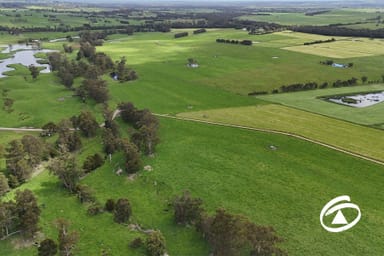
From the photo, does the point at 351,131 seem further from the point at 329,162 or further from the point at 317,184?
the point at 317,184

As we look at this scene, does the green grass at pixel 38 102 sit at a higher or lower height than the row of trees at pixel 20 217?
lower

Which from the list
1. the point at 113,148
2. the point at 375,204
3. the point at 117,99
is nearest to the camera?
the point at 375,204

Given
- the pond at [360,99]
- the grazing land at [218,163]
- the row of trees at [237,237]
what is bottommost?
the grazing land at [218,163]

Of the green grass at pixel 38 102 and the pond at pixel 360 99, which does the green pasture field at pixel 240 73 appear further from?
the pond at pixel 360 99

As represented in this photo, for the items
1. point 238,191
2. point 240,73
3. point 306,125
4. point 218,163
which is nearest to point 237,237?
point 238,191

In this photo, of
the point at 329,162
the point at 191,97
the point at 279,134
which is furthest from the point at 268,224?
the point at 191,97

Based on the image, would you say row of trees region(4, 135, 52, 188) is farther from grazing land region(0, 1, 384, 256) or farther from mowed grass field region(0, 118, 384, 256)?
mowed grass field region(0, 118, 384, 256)

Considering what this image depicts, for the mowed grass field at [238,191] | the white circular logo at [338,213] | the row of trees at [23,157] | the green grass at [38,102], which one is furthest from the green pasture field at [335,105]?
the row of trees at [23,157]
